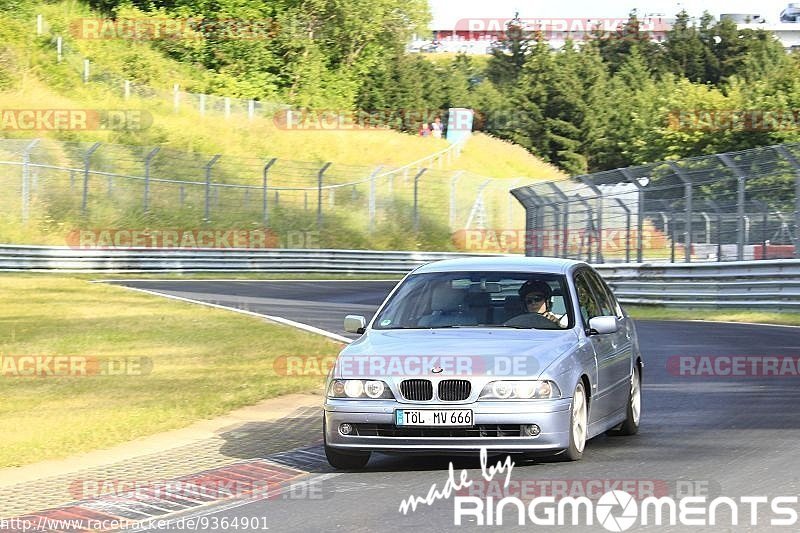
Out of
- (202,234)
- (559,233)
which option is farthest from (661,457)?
(202,234)

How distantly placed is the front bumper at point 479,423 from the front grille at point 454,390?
6 centimetres

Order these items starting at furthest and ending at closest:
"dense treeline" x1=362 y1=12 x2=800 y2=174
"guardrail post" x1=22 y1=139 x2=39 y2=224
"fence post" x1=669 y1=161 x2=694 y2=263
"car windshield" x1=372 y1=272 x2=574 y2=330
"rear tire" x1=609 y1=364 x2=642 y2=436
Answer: "dense treeline" x1=362 y1=12 x2=800 y2=174
"guardrail post" x1=22 y1=139 x2=39 y2=224
"fence post" x1=669 y1=161 x2=694 y2=263
"rear tire" x1=609 y1=364 x2=642 y2=436
"car windshield" x1=372 y1=272 x2=574 y2=330

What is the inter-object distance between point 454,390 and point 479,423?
0.90 feet

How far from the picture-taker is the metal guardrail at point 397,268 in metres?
25.7

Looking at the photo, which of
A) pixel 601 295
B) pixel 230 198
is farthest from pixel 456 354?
pixel 230 198

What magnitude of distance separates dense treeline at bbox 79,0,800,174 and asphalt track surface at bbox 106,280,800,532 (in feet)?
159
